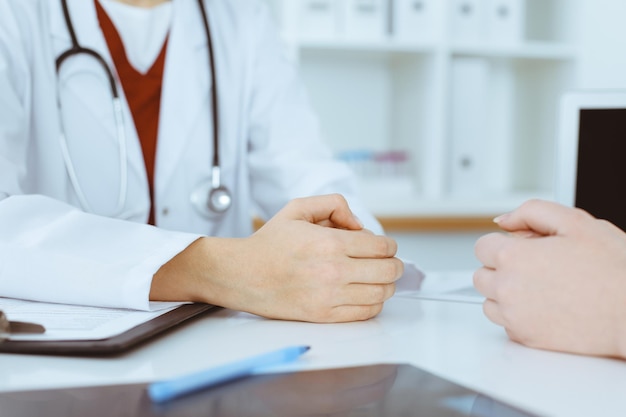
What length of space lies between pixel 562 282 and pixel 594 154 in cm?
34

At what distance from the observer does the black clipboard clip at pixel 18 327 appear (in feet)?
1.94

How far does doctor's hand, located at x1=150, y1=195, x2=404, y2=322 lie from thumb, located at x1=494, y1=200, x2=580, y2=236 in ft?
0.49

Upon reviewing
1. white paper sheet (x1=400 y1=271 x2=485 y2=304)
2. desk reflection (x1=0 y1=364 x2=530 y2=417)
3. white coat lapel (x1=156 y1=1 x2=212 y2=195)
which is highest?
white coat lapel (x1=156 y1=1 x2=212 y2=195)

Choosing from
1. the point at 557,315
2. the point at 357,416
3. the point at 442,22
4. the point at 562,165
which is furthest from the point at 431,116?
the point at 357,416

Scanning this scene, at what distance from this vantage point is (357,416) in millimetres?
433

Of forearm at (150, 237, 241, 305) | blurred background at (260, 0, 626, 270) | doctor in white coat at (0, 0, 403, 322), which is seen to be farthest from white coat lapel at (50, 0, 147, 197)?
blurred background at (260, 0, 626, 270)

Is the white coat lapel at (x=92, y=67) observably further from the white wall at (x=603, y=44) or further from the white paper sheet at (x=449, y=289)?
the white wall at (x=603, y=44)

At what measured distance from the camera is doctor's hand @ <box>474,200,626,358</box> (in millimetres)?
574

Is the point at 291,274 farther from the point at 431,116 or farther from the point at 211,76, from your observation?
the point at 431,116

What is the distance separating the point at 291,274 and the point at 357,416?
0.95 feet

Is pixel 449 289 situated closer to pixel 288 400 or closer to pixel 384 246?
pixel 384 246

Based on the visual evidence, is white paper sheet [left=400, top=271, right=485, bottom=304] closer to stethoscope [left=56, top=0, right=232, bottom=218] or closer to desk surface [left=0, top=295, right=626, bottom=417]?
desk surface [left=0, top=295, right=626, bottom=417]

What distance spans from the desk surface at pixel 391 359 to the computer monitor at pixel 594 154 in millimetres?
250

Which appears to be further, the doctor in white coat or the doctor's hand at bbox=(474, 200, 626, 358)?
the doctor in white coat
